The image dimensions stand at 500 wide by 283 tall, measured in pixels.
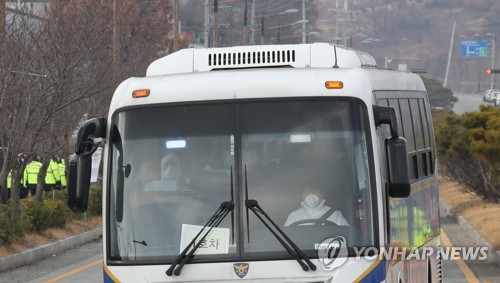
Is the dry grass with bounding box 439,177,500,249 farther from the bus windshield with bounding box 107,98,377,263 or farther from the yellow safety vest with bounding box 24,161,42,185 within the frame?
the bus windshield with bounding box 107,98,377,263

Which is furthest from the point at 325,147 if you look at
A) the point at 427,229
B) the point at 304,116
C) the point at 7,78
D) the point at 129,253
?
the point at 7,78

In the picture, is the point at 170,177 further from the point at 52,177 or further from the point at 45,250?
the point at 52,177

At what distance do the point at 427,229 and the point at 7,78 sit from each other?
10.5 metres

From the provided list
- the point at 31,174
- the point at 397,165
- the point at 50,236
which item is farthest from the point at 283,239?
the point at 31,174

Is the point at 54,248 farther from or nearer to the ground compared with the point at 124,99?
nearer to the ground

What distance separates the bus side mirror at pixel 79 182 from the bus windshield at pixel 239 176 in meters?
0.46

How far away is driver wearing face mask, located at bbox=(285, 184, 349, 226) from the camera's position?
10.2 metres

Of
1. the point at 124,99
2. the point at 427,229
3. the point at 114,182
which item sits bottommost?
the point at 427,229

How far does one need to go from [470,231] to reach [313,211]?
1954 centimetres

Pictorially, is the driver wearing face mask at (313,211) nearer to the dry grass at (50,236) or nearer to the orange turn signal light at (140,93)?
the orange turn signal light at (140,93)

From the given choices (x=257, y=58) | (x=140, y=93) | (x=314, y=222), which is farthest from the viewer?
(x=257, y=58)

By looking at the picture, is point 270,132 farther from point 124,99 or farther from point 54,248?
point 54,248

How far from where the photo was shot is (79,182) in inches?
397

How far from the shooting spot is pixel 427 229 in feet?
47.2
